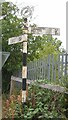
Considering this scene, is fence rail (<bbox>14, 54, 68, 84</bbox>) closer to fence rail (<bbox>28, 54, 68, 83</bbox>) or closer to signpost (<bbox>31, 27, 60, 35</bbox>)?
fence rail (<bbox>28, 54, 68, 83</bbox>)

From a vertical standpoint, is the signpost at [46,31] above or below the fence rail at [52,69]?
above

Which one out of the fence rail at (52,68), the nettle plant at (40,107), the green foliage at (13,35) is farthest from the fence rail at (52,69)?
the green foliage at (13,35)

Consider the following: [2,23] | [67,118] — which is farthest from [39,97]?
[2,23]

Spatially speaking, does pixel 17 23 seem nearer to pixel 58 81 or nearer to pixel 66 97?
pixel 58 81

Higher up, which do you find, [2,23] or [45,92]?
[2,23]

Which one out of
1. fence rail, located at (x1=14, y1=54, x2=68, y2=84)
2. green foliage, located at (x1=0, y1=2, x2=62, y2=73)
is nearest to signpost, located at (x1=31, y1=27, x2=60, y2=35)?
fence rail, located at (x1=14, y1=54, x2=68, y2=84)

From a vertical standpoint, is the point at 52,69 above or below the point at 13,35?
below

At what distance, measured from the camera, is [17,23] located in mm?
10578

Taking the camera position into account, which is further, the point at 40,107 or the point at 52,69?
the point at 52,69

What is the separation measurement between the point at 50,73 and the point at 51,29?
1.45 metres

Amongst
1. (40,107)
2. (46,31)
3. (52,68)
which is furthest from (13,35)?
(40,107)

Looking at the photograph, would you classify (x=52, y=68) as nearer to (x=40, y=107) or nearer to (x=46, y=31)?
(x=46, y=31)

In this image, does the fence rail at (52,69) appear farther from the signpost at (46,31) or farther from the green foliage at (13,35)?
the green foliage at (13,35)

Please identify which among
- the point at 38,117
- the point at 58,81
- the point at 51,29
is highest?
the point at 51,29
